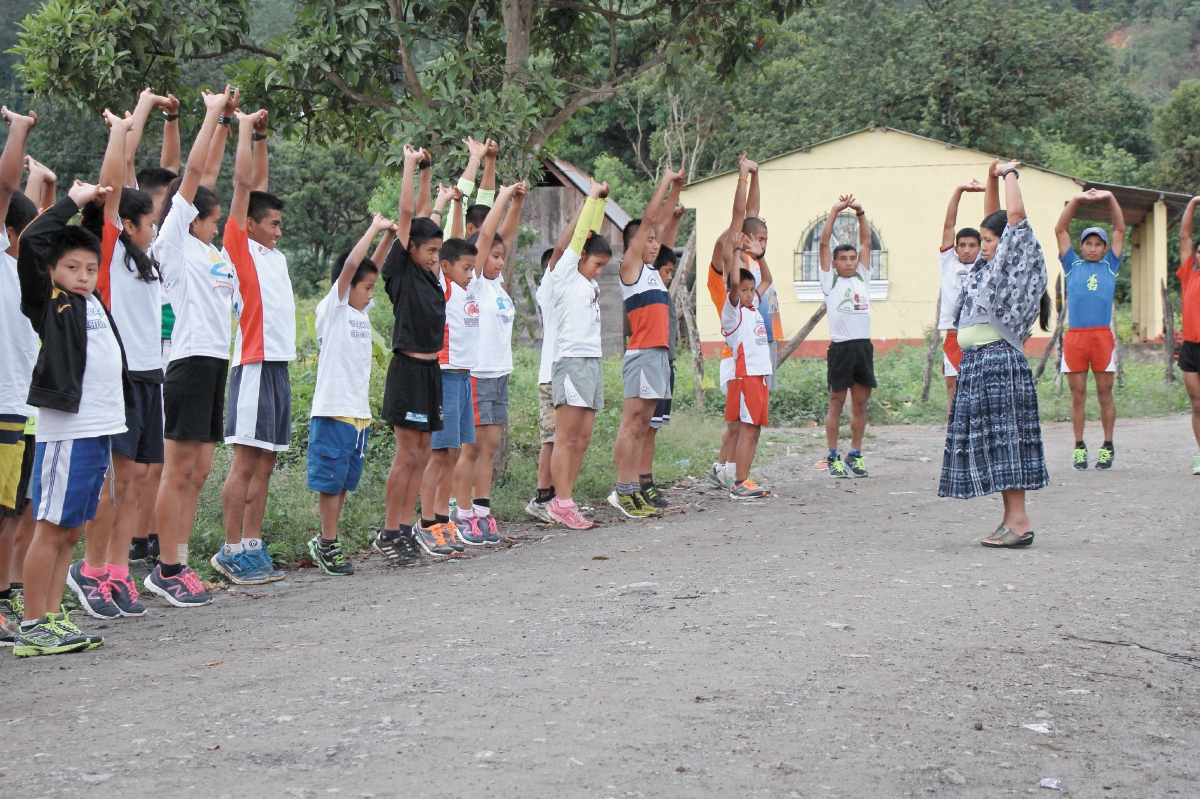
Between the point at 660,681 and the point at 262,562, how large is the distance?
3154mm

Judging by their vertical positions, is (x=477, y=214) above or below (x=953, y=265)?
above

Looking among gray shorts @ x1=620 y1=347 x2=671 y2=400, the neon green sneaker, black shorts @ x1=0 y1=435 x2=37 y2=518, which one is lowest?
the neon green sneaker

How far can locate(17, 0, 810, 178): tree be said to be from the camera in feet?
25.2

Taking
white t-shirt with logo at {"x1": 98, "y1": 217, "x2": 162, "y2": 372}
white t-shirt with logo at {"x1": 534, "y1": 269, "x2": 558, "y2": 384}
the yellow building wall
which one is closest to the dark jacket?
white t-shirt with logo at {"x1": 98, "y1": 217, "x2": 162, "y2": 372}

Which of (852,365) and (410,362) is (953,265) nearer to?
(852,365)

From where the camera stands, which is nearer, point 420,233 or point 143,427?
point 143,427

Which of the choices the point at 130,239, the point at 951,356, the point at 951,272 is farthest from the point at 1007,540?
the point at 130,239

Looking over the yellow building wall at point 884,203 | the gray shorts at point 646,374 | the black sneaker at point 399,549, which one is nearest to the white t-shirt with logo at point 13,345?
the black sneaker at point 399,549

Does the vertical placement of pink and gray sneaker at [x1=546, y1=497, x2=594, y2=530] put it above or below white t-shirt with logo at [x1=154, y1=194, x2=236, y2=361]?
below

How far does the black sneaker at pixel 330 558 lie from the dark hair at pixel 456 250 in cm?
192

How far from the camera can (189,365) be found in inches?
225

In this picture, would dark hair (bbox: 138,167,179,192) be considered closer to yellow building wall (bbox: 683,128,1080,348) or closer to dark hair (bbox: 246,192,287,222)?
dark hair (bbox: 246,192,287,222)

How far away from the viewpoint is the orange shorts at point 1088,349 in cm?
950

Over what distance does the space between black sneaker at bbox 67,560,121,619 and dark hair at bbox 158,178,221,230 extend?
1.78m
